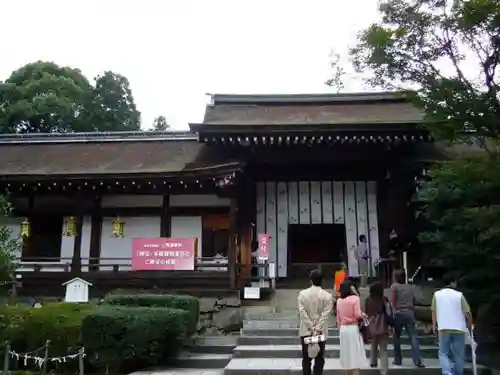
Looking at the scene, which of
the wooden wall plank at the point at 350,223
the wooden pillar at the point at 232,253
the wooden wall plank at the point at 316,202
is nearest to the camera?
the wooden pillar at the point at 232,253

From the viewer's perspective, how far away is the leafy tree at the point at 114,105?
1469 inches

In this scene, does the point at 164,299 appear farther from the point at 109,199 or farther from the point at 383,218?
the point at 383,218

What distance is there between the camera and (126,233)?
15.8 m

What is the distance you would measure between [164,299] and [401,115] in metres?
10.2

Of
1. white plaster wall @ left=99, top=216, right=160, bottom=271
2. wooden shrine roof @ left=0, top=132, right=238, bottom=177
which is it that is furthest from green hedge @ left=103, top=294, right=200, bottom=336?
white plaster wall @ left=99, top=216, right=160, bottom=271

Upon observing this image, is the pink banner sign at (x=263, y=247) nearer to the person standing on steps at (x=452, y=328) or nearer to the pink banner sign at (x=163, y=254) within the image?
the pink banner sign at (x=163, y=254)

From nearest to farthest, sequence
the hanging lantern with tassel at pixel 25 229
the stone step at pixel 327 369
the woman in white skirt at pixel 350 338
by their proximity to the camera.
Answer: the woman in white skirt at pixel 350 338 → the stone step at pixel 327 369 → the hanging lantern with tassel at pixel 25 229

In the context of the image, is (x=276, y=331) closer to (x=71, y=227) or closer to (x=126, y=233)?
(x=126, y=233)

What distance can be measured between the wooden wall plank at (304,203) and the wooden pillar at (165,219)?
4063mm

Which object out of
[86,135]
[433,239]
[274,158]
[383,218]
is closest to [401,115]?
[383,218]

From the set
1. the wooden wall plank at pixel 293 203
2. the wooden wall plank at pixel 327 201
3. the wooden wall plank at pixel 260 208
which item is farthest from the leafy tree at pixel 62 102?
the wooden wall plank at pixel 327 201

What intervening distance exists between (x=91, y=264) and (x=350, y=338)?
9717mm

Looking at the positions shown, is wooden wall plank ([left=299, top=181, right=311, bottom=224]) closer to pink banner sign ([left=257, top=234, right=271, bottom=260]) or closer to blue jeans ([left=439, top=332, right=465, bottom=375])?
pink banner sign ([left=257, top=234, right=271, bottom=260])

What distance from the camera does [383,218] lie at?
52.5 ft
